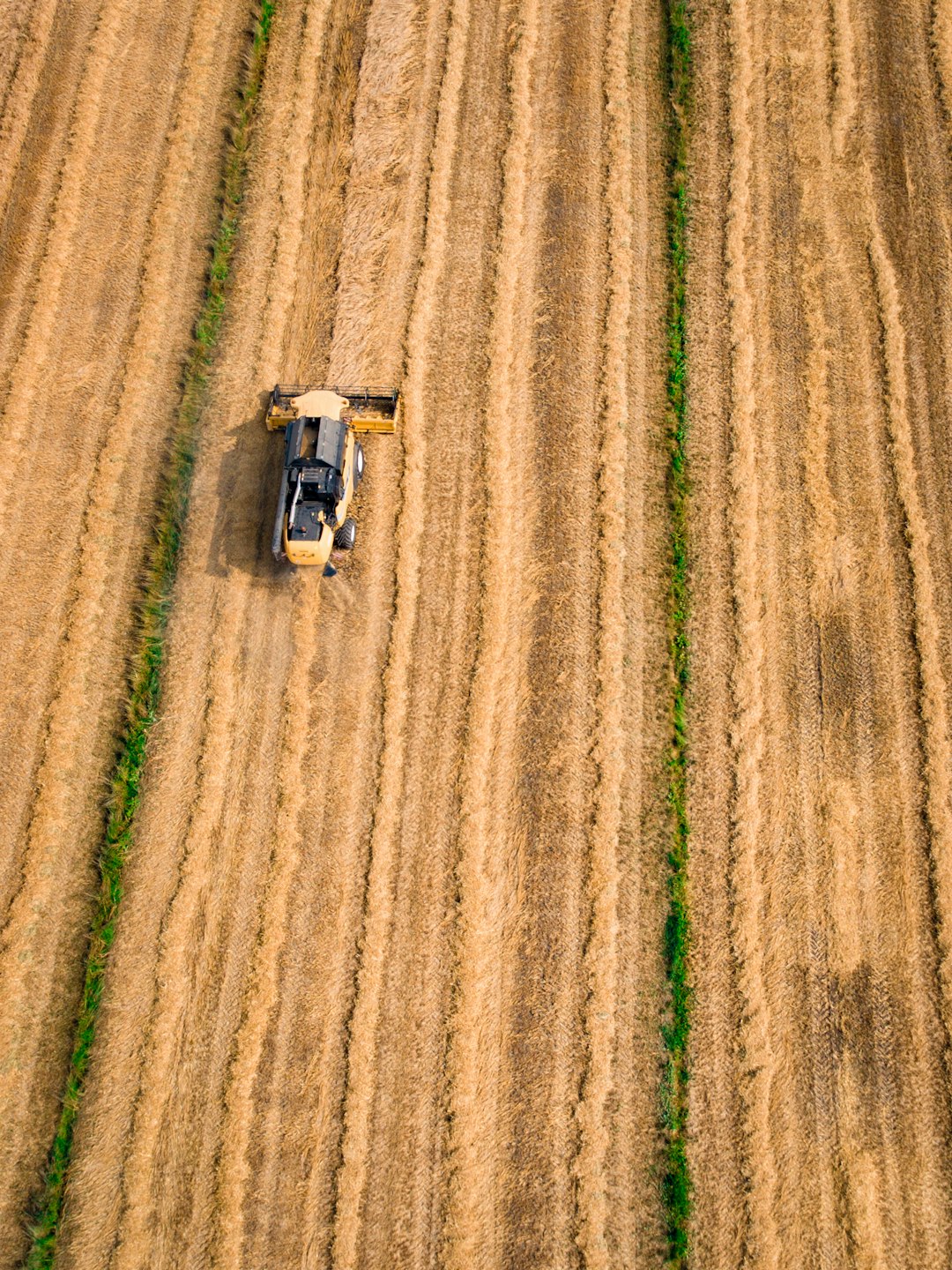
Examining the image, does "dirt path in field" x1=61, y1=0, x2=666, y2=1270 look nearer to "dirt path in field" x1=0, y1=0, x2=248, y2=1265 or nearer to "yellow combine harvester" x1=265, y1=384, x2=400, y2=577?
"yellow combine harvester" x1=265, y1=384, x2=400, y2=577

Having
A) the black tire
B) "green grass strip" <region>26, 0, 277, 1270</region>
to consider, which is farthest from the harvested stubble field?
the black tire

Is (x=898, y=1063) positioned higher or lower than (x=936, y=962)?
lower

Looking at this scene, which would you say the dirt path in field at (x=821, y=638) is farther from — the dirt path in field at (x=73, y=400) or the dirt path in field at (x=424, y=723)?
the dirt path in field at (x=73, y=400)

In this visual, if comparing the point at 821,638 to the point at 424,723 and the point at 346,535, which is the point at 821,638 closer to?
the point at 424,723

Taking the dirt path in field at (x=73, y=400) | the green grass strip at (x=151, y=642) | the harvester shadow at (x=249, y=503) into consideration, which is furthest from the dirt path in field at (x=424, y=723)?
the dirt path in field at (x=73, y=400)

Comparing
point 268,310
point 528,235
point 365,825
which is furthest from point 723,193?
point 365,825

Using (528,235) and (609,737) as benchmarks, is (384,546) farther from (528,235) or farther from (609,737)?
(528,235)

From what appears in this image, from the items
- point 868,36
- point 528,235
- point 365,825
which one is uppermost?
point 868,36
